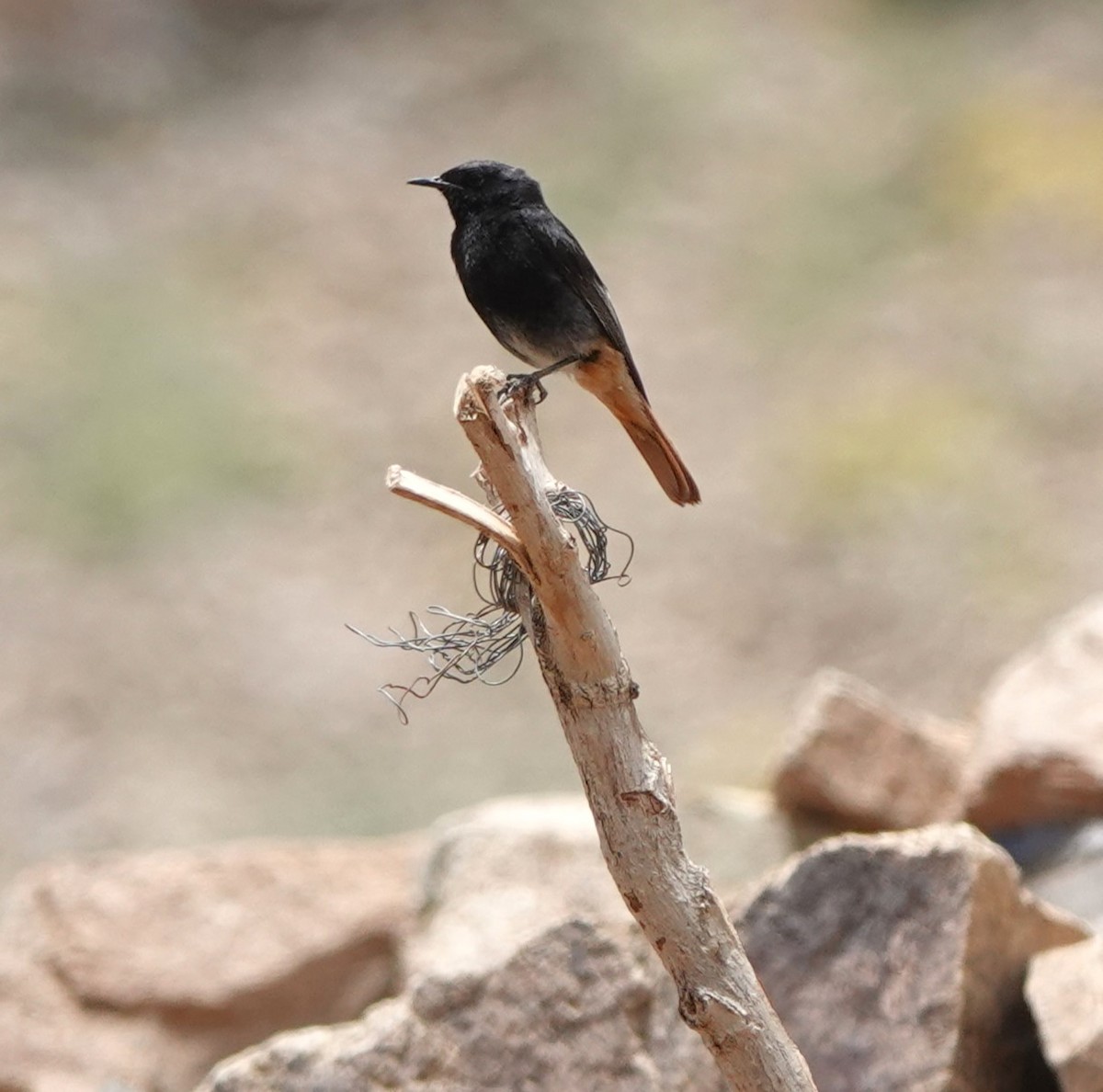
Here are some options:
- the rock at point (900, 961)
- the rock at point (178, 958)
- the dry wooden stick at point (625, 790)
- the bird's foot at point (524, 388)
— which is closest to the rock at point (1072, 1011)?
the rock at point (900, 961)

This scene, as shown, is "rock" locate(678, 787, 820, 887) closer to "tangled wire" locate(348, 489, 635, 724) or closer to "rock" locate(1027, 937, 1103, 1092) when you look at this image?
"rock" locate(1027, 937, 1103, 1092)

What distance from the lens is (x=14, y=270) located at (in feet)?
46.2

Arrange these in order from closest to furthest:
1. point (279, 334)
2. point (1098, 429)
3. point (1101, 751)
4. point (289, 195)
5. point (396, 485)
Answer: point (396, 485), point (1101, 751), point (1098, 429), point (279, 334), point (289, 195)

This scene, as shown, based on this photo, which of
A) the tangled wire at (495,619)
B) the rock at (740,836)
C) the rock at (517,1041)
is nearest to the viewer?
the tangled wire at (495,619)

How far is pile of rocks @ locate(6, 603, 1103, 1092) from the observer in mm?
3945

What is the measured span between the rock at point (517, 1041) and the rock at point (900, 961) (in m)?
0.32

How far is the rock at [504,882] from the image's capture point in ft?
18.3

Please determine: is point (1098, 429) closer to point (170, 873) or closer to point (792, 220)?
point (792, 220)

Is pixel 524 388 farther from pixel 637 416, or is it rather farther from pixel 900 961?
pixel 900 961

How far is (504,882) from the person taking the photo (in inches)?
229

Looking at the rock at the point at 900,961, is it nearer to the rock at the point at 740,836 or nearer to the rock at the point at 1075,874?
the rock at the point at 1075,874

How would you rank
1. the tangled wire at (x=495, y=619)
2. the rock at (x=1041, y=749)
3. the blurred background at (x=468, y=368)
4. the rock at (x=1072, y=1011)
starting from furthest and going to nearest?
the blurred background at (x=468, y=368) < the rock at (x=1041, y=749) < the rock at (x=1072, y=1011) < the tangled wire at (x=495, y=619)

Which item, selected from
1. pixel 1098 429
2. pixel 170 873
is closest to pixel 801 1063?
pixel 170 873

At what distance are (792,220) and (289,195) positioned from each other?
4861 mm
